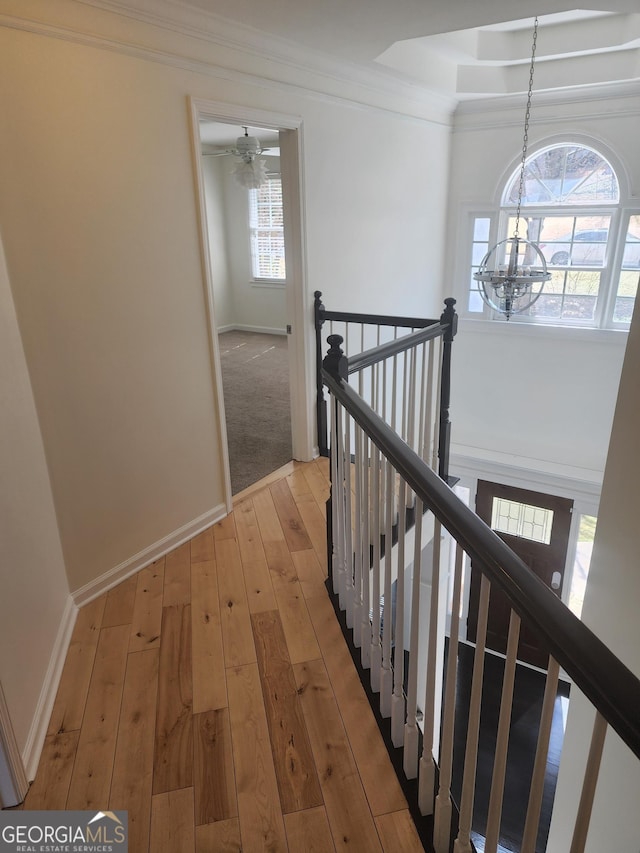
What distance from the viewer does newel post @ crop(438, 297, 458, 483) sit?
2.98 metres

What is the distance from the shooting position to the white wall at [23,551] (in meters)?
1.75

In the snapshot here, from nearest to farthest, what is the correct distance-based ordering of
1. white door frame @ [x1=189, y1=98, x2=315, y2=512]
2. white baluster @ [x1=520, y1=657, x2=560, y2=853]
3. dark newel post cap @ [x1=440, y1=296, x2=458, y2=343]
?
white baluster @ [x1=520, y1=657, x2=560, y2=853]
white door frame @ [x1=189, y1=98, x2=315, y2=512]
dark newel post cap @ [x1=440, y1=296, x2=458, y2=343]

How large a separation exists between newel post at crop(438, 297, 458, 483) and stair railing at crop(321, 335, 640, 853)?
3.44 feet

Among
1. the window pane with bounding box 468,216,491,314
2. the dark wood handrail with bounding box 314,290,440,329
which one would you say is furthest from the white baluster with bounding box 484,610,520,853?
the window pane with bounding box 468,216,491,314

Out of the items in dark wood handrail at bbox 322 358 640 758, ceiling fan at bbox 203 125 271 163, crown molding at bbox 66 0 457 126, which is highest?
crown molding at bbox 66 0 457 126

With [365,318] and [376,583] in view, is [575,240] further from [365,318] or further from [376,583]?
[376,583]

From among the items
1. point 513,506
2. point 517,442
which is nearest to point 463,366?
point 517,442

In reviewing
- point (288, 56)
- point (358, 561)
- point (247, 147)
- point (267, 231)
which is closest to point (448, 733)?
point (358, 561)

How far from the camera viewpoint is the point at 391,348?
2396 mm

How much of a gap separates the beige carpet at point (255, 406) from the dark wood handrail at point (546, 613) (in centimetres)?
240

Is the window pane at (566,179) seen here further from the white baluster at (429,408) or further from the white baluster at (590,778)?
the white baluster at (590,778)

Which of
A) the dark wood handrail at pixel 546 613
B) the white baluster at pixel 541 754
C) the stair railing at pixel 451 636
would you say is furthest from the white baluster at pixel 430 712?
the white baluster at pixel 541 754

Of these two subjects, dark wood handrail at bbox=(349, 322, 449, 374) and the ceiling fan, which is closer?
dark wood handrail at bbox=(349, 322, 449, 374)

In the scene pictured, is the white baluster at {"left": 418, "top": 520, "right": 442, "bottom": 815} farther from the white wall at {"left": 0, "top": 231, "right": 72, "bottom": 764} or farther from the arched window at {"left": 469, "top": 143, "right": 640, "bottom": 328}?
the arched window at {"left": 469, "top": 143, "right": 640, "bottom": 328}
